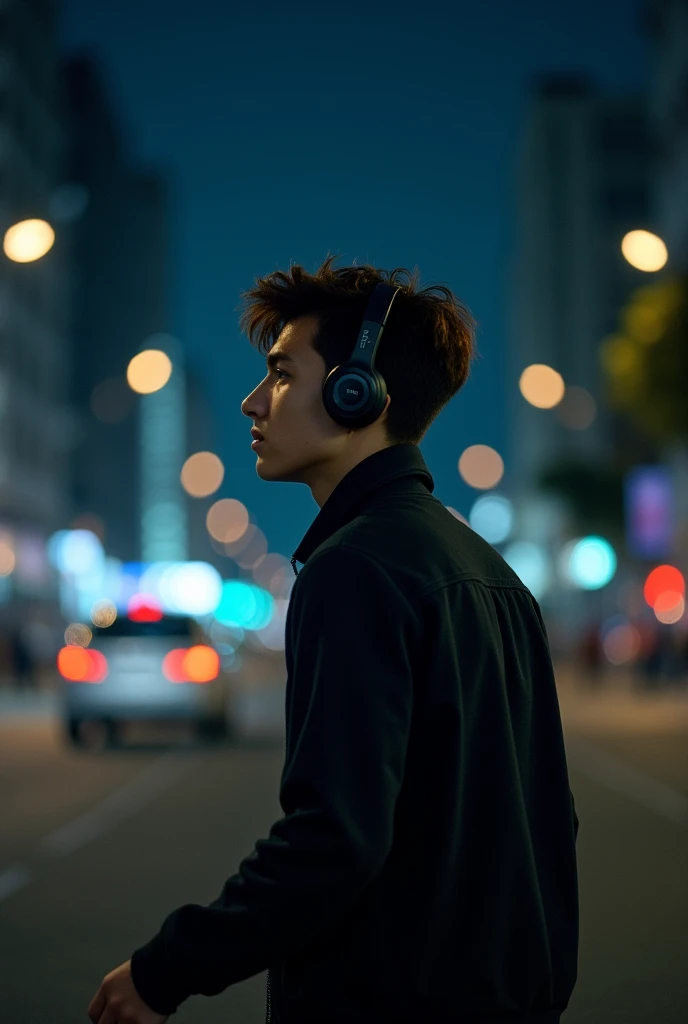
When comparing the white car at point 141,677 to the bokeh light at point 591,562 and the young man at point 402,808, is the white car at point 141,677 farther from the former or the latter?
the bokeh light at point 591,562

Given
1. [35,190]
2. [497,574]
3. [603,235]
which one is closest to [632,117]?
[603,235]

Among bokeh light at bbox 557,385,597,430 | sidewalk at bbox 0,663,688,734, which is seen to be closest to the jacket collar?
sidewalk at bbox 0,663,688,734

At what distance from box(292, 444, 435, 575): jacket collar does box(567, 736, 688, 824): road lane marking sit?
37.7ft

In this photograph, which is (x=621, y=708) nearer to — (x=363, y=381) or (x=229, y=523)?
(x=363, y=381)

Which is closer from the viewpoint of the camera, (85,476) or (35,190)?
(35,190)

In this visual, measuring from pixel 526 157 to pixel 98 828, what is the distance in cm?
15413

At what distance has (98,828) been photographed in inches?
534

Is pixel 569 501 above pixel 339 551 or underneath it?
above

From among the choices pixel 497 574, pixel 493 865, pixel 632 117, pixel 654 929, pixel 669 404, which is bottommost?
pixel 654 929

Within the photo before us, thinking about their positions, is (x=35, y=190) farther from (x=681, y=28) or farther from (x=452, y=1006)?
(x=452, y=1006)

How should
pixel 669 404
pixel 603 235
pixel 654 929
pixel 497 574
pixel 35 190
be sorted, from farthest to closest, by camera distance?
pixel 603 235 → pixel 35 190 → pixel 669 404 → pixel 654 929 → pixel 497 574

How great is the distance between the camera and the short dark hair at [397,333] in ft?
10.2

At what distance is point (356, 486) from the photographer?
2.97 meters

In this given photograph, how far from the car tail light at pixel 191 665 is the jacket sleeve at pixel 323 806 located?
2150 cm
